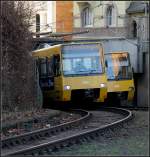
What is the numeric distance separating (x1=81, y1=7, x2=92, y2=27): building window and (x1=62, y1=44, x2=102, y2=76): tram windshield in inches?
1211

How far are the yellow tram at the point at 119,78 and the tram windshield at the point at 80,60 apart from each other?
3544 millimetres

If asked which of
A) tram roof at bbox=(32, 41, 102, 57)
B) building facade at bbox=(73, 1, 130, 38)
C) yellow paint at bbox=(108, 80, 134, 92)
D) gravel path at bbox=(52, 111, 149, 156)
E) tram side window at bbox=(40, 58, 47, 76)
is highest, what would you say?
building facade at bbox=(73, 1, 130, 38)

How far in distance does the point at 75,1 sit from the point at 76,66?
1259 inches

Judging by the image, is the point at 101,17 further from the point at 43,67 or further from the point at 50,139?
the point at 50,139

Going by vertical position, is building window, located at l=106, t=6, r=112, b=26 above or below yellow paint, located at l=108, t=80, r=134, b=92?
above

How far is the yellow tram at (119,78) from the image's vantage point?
31.3 metres

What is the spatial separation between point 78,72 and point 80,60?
55 centimetres

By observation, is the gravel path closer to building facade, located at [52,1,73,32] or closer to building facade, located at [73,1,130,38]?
building facade, located at [73,1,130,38]

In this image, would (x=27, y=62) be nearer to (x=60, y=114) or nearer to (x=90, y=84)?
Answer: (x=60, y=114)

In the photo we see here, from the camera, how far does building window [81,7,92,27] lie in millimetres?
57969

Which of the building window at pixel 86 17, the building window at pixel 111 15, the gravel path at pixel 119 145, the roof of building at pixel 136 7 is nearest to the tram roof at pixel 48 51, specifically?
the gravel path at pixel 119 145

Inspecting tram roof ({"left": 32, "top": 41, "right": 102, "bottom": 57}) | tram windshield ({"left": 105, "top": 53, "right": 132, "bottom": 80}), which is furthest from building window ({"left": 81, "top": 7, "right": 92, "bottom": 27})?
tram roof ({"left": 32, "top": 41, "right": 102, "bottom": 57})

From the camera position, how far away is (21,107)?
21.3m

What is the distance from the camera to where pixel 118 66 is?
1272 inches
